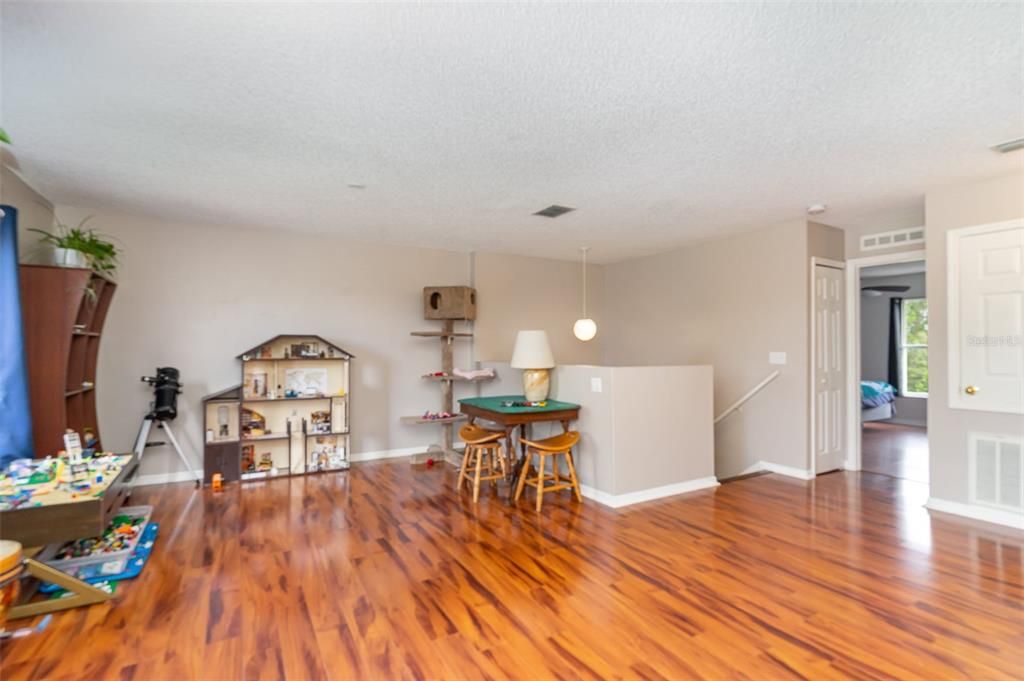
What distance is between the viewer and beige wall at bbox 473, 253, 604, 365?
6.44 m

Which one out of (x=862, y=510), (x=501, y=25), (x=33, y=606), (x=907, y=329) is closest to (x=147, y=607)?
(x=33, y=606)

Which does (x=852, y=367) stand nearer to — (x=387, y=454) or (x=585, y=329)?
(x=585, y=329)

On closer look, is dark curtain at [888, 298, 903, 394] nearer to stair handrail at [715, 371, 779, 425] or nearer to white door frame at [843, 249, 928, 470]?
white door frame at [843, 249, 928, 470]

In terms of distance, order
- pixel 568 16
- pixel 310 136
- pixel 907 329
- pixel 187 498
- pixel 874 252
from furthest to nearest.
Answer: pixel 907 329 → pixel 874 252 → pixel 187 498 → pixel 310 136 → pixel 568 16

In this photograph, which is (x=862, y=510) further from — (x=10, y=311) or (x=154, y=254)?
(x=154, y=254)

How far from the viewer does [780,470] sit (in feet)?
16.4

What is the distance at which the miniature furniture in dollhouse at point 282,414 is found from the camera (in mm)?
4840

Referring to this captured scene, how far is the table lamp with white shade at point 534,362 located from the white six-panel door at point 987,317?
3147mm

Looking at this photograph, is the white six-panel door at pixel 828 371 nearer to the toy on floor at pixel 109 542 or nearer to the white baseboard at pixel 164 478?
the toy on floor at pixel 109 542

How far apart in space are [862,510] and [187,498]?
5572 mm

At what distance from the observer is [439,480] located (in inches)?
190

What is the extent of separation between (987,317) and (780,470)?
217 cm

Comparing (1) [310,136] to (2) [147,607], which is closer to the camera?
(2) [147,607]

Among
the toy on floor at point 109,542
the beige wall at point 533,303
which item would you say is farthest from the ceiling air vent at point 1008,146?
the toy on floor at point 109,542
